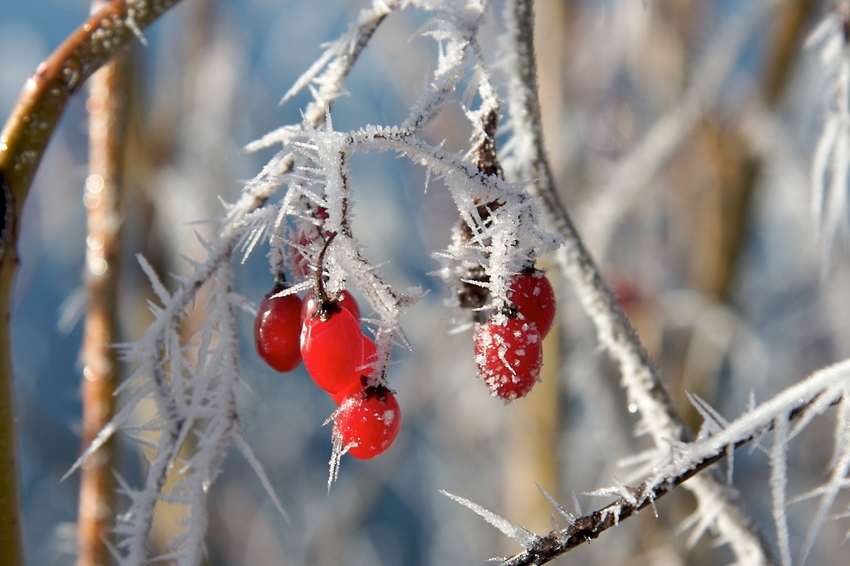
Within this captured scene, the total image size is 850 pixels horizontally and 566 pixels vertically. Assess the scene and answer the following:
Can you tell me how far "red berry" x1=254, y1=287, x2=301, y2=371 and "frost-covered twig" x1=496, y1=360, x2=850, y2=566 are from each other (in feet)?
0.97

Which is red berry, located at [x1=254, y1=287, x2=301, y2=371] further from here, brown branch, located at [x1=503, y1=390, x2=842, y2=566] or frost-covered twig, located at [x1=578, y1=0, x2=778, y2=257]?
frost-covered twig, located at [x1=578, y1=0, x2=778, y2=257]

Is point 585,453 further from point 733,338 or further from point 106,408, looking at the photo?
point 106,408

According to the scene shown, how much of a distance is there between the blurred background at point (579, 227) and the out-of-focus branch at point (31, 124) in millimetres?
219

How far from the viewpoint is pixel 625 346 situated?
29.4 inches

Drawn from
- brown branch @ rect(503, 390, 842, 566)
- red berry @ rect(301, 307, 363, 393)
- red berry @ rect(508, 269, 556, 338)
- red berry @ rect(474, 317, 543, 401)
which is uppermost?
red berry @ rect(301, 307, 363, 393)

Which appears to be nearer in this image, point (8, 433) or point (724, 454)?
point (724, 454)

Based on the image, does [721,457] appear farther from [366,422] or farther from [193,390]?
[193,390]

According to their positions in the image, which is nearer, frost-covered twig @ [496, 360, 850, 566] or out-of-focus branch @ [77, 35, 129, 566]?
frost-covered twig @ [496, 360, 850, 566]

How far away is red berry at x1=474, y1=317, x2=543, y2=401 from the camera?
22.0 inches

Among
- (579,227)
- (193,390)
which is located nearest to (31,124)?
(193,390)

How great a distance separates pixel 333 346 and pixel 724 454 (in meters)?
0.34

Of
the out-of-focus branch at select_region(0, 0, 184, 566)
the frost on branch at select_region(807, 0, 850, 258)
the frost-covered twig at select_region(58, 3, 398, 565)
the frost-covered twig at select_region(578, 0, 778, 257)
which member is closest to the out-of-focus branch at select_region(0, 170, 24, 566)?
the out-of-focus branch at select_region(0, 0, 184, 566)

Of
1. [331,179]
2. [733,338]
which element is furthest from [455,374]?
[331,179]

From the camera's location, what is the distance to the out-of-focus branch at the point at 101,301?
3.85 feet
